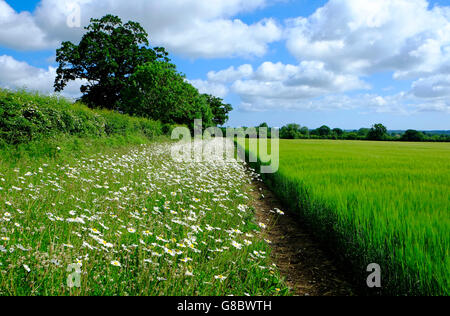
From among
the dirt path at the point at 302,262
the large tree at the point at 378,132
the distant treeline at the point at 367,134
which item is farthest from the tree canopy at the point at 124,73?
the large tree at the point at 378,132

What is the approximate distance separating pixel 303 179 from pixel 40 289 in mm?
6152

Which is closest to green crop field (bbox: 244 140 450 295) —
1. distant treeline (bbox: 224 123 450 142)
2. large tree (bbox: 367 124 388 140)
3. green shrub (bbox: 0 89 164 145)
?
green shrub (bbox: 0 89 164 145)

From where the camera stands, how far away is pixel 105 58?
37.6m

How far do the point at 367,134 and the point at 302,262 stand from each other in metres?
80.5

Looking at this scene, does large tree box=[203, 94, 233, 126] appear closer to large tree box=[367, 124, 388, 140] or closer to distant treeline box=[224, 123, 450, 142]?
distant treeline box=[224, 123, 450, 142]

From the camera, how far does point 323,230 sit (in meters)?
5.37

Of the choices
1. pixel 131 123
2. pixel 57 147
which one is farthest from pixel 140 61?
pixel 57 147

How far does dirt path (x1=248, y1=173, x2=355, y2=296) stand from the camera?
12.7ft

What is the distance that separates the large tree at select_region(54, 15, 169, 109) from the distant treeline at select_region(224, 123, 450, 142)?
41.7m

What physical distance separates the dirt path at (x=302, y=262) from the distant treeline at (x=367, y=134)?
67.3 metres

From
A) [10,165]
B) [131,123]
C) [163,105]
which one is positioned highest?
[163,105]

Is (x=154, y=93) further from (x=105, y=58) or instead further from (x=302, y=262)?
(x=302, y=262)

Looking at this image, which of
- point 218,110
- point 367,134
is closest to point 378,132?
point 367,134
